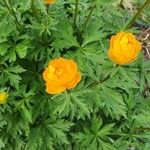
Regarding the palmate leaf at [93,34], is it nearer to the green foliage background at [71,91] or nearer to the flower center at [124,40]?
the green foliage background at [71,91]

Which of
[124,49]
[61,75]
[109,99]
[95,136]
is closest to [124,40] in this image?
[124,49]

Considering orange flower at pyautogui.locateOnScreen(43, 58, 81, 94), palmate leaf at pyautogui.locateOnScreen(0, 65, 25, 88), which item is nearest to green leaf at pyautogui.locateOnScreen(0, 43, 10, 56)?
palmate leaf at pyautogui.locateOnScreen(0, 65, 25, 88)

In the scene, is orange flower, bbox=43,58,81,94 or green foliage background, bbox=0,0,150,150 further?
green foliage background, bbox=0,0,150,150

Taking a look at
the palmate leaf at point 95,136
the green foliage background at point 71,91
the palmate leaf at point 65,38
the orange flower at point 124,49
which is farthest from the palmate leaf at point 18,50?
the orange flower at point 124,49

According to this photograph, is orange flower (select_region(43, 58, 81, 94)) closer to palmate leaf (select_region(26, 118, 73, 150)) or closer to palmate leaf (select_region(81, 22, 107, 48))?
palmate leaf (select_region(81, 22, 107, 48))

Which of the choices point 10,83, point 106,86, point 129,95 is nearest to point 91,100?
point 106,86

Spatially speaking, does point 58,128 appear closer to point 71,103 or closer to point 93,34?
point 71,103

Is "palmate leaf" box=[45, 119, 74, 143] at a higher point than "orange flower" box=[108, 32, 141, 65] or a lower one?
lower

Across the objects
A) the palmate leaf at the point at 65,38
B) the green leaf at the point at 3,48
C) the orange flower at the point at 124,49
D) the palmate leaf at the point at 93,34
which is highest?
the orange flower at the point at 124,49

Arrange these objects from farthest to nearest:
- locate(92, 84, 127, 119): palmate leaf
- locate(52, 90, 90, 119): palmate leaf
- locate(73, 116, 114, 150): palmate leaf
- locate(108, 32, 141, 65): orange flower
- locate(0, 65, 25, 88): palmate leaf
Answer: locate(73, 116, 114, 150): palmate leaf
locate(0, 65, 25, 88): palmate leaf
locate(92, 84, 127, 119): palmate leaf
locate(52, 90, 90, 119): palmate leaf
locate(108, 32, 141, 65): orange flower
